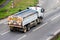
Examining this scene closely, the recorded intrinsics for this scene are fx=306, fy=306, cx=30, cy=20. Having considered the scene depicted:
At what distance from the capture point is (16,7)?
2100 inches

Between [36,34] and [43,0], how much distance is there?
25.3m

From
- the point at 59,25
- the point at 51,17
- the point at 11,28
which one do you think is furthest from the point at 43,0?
the point at 11,28

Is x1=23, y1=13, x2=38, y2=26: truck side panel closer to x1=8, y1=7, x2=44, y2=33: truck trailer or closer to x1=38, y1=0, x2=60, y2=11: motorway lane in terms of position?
x1=8, y1=7, x2=44, y2=33: truck trailer

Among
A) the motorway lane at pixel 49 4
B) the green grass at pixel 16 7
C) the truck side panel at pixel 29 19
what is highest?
the truck side panel at pixel 29 19

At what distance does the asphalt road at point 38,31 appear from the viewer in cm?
3612

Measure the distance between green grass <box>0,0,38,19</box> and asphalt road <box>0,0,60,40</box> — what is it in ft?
12.5

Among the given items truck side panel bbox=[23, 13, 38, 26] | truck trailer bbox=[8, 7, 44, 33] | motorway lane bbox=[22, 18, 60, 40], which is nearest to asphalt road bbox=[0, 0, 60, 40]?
motorway lane bbox=[22, 18, 60, 40]

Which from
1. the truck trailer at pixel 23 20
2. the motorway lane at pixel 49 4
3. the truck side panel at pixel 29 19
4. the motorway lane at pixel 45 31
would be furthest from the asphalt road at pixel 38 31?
the motorway lane at pixel 49 4

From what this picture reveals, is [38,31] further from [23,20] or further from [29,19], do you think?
[23,20]

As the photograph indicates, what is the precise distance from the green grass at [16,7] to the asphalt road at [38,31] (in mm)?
3800

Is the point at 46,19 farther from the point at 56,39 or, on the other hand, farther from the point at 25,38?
the point at 56,39

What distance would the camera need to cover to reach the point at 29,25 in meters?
39.0

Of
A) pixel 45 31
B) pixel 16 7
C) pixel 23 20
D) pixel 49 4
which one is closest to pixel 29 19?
pixel 23 20

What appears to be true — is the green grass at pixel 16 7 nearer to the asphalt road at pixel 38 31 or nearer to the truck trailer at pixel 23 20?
the asphalt road at pixel 38 31
